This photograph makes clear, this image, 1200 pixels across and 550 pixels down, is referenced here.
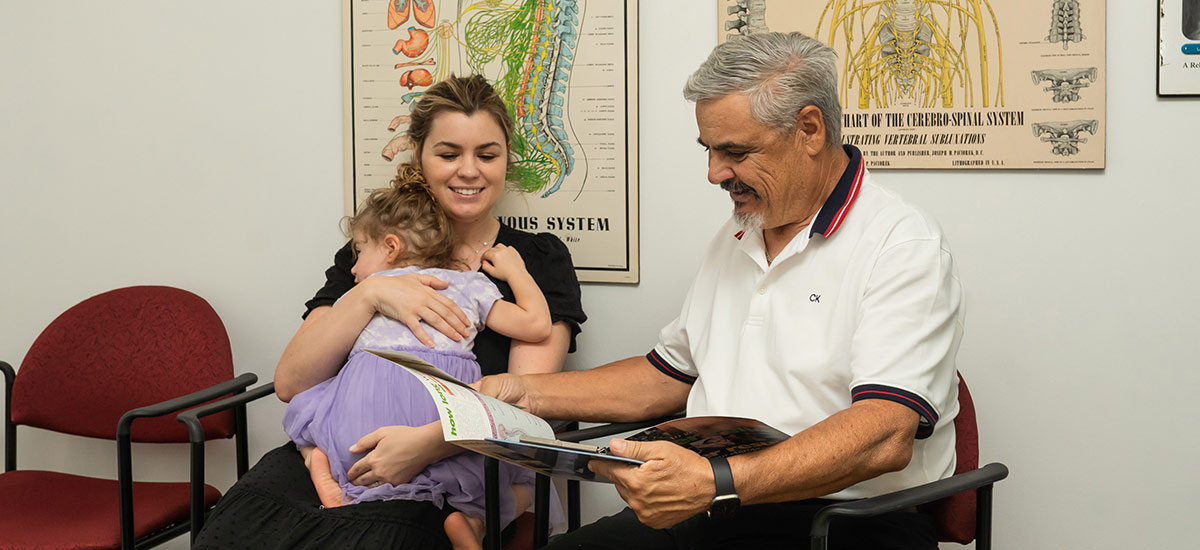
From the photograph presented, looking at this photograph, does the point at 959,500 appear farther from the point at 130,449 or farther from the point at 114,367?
the point at 114,367

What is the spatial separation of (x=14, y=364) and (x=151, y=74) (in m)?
1.09

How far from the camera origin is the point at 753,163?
5.78ft

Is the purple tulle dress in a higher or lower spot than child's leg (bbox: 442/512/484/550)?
higher

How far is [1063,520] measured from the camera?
7.57 ft

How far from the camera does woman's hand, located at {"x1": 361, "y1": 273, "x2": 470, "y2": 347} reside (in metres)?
2.12

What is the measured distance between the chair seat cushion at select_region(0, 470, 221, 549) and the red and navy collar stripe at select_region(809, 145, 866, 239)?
5.67 ft

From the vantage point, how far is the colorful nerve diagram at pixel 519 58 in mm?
2543

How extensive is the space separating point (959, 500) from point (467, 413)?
3.17ft

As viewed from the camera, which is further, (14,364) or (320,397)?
(14,364)

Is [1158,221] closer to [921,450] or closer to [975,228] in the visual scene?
[975,228]

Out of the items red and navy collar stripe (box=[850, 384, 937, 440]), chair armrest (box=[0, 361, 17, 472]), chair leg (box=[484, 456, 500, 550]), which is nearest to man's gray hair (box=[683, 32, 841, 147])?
red and navy collar stripe (box=[850, 384, 937, 440])

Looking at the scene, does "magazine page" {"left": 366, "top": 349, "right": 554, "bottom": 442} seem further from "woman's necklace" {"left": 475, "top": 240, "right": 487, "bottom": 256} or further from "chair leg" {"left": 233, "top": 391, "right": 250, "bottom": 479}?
"chair leg" {"left": 233, "top": 391, "right": 250, "bottom": 479}

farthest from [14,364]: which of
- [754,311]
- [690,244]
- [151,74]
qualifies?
[754,311]

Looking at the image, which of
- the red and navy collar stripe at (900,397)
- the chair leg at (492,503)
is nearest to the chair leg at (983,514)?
the red and navy collar stripe at (900,397)
